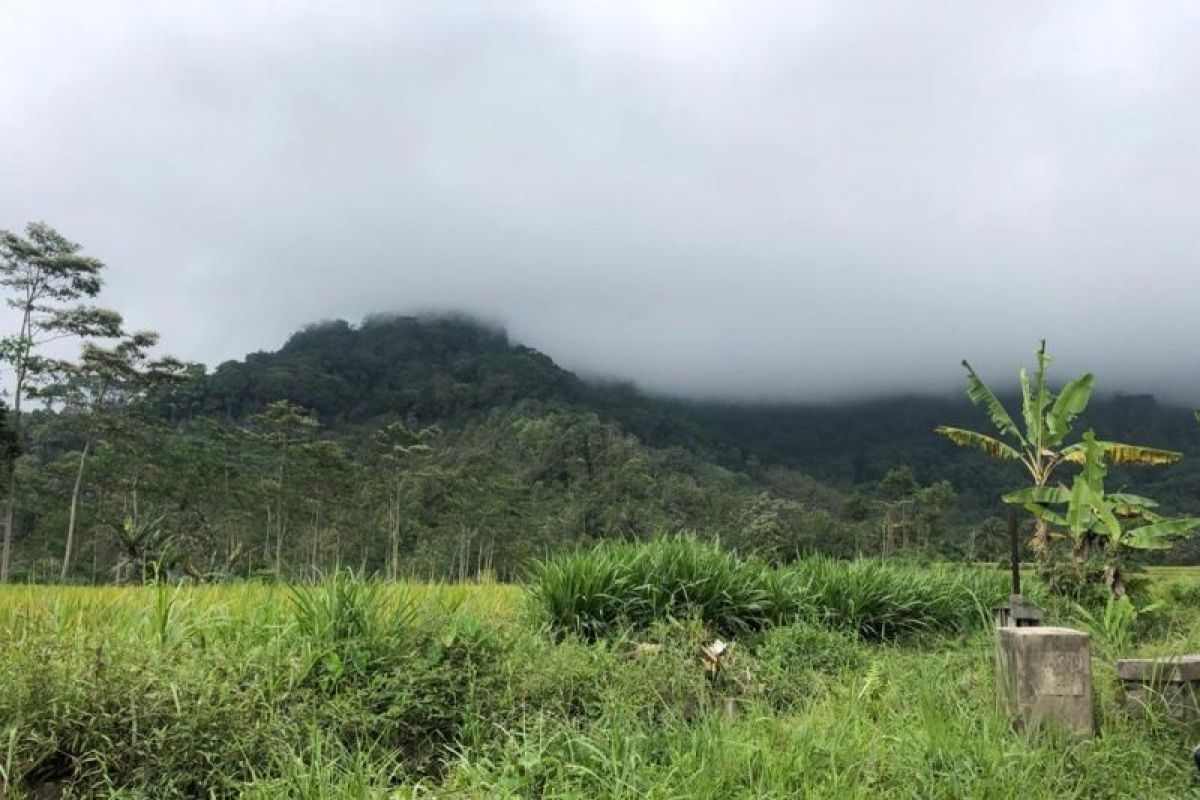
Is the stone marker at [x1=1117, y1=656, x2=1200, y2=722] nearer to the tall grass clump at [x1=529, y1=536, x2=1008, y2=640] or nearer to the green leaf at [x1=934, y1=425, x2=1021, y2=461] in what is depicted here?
the tall grass clump at [x1=529, y1=536, x2=1008, y2=640]

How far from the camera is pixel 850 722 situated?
165 inches

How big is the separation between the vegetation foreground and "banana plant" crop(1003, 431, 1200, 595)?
291 centimetres

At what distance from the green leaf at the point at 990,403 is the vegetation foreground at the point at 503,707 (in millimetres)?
5722

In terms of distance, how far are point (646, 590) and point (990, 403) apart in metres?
7.79

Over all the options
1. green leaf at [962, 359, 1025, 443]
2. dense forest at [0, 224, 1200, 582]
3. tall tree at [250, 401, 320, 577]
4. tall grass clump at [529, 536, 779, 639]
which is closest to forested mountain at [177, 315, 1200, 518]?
dense forest at [0, 224, 1200, 582]

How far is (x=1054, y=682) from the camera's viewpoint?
395 centimetres

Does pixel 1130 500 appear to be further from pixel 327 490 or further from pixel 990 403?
pixel 327 490

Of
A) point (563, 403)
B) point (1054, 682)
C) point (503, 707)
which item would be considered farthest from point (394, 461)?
point (563, 403)

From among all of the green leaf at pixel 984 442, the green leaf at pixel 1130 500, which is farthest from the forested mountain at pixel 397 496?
the green leaf at pixel 1130 500

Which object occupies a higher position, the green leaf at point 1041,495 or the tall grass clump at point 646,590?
the green leaf at point 1041,495

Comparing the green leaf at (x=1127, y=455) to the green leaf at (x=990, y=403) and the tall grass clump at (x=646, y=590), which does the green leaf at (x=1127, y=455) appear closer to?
the green leaf at (x=990, y=403)

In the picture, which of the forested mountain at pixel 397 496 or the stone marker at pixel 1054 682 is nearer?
the stone marker at pixel 1054 682

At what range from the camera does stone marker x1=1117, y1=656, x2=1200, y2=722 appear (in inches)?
170

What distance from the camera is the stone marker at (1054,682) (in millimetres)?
3918
